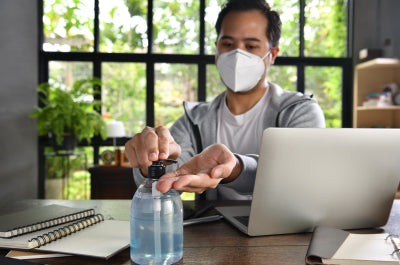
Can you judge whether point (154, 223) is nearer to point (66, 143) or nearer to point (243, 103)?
point (243, 103)

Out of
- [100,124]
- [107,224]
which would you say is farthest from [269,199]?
[100,124]

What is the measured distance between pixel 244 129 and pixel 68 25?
9.91ft

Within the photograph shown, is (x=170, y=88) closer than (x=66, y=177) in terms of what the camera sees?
No

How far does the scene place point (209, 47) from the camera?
393 cm

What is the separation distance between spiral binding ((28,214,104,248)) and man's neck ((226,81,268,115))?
924 mm

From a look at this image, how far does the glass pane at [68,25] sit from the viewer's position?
3814 millimetres

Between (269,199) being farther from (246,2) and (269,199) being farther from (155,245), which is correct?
(246,2)

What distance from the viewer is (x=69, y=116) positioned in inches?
127

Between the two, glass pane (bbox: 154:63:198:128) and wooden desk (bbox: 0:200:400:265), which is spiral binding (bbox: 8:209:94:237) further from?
glass pane (bbox: 154:63:198:128)

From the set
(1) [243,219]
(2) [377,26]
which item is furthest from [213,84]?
(1) [243,219]

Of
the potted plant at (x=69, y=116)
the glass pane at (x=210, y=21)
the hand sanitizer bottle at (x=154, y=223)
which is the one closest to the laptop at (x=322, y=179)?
the hand sanitizer bottle at (x=154, y=223)

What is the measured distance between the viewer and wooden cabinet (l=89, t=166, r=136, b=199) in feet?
11.0

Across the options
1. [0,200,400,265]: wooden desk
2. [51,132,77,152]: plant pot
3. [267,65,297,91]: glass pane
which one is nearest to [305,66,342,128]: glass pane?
[267,65,297,91]: glass pane

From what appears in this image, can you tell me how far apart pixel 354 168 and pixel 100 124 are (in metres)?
2.91
